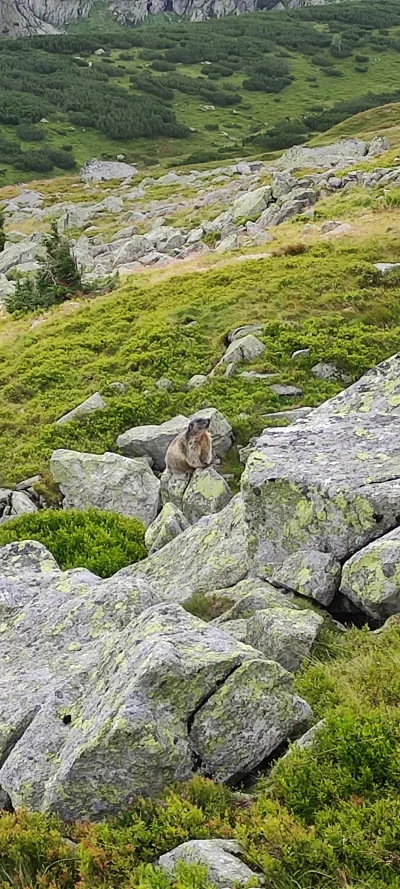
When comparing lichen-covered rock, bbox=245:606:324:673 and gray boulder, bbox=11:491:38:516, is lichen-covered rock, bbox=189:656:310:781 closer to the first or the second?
lichen-covered rock, bbox=245:606:324:673

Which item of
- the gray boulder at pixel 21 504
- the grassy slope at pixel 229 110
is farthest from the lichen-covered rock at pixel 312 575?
the grassy slope at pixel 229 110

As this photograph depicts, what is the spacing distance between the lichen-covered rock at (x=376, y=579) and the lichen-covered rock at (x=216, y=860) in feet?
10.5

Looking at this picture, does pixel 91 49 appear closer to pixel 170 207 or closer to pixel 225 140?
pixel 225 140

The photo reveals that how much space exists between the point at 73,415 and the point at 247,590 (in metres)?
11.7

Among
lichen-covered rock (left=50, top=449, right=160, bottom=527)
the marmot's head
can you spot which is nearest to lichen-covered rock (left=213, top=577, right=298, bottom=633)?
the marmot's head

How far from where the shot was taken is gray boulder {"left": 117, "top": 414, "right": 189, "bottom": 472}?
16.6 m

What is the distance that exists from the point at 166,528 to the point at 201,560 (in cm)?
187

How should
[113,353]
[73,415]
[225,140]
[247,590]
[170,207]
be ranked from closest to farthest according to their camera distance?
[247,590]
[73,415]
[113,353]
[170,207]
[225,140]

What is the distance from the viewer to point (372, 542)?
8336 millimetres

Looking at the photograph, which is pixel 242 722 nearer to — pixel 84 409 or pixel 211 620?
pixel 211 620

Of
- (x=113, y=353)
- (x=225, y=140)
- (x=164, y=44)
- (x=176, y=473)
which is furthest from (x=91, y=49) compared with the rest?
(x=176, y=473)

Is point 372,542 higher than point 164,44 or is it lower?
lower

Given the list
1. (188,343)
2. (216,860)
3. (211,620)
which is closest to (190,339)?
(188,343)

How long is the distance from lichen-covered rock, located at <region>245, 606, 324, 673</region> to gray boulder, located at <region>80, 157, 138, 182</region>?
91.4 m
